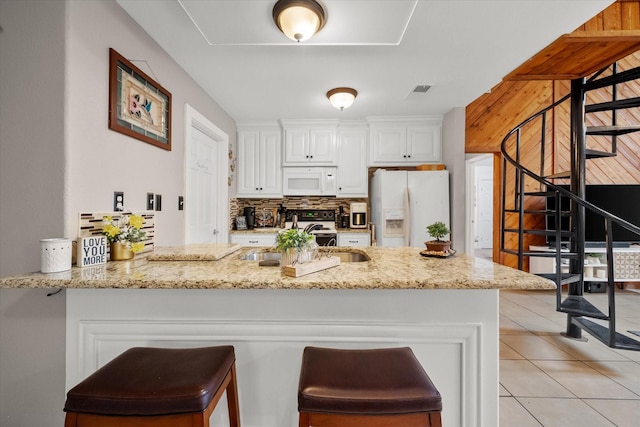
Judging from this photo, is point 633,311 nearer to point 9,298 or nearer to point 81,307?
point 81,307

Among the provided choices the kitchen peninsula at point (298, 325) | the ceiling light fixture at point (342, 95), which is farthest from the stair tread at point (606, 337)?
the ceiling light fixture at point (342, 95)

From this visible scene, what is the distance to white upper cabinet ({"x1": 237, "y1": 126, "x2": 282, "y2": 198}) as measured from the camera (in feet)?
13.2

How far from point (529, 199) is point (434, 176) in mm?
1854

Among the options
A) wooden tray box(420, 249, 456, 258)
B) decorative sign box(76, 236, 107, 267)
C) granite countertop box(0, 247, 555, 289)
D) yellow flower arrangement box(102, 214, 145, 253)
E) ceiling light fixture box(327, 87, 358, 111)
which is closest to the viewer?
granite countertop box(0, 247, 555, 289)

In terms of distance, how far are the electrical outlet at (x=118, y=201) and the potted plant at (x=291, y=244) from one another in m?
1.08

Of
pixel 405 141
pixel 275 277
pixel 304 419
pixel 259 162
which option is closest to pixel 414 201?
pixel 405 141

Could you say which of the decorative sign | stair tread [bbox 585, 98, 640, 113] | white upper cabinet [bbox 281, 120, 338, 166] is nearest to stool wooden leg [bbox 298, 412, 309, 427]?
the decorative sign

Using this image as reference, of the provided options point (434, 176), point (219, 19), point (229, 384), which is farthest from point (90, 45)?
point (434, 176)

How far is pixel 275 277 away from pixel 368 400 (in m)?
0.52

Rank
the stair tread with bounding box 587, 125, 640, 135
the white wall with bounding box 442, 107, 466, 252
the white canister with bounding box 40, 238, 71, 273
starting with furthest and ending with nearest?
the white wall with bounding box 442, 107, 466, 252 → the stair tread with bounding box 587, 125, 640, 135 → the white canister with bounding box 40, 238, 71, 273

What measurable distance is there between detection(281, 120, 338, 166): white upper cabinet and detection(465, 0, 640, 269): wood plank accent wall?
2.06 metres

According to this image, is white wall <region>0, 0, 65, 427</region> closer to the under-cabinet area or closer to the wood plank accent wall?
the under-cabinet area

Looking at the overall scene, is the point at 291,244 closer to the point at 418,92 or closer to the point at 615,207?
the point at 418,92

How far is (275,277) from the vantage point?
1121 mm
